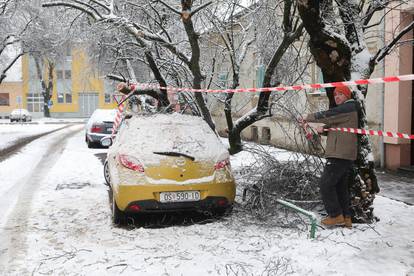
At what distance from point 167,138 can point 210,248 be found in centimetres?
182

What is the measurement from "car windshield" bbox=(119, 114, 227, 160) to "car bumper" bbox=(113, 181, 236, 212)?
0.45 metres

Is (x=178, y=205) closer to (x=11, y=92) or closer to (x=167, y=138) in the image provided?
(x=167, y=138)

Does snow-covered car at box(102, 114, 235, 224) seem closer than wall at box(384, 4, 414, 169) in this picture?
Yes

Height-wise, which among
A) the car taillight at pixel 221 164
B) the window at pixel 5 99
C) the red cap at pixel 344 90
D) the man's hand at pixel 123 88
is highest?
the window at pixel 5 99

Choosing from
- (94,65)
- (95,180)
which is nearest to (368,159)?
(95,180)

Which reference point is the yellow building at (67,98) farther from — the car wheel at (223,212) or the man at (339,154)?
the man at (339,154)

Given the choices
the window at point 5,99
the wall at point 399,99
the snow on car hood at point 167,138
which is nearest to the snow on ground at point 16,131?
the snow on car hood at point 167,138

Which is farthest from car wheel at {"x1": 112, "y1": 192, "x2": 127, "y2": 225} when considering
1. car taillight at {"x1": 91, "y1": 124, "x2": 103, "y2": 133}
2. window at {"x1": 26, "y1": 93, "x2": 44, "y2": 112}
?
window at {"x1": 26, "y1": 93, "x2": 44, "y2": 112}

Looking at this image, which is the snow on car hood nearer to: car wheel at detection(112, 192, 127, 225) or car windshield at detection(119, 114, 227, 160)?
car windshield at detection(119, 114, 227, 160)

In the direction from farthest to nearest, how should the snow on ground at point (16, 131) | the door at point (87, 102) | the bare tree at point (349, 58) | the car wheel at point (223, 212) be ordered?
the door at point (87, 102) < the snow on ground at point (16, 131) < the car wheel at point (223, 212) < the bare tree at point (349, 58)

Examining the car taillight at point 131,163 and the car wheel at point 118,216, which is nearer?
the car taillight at point 131,163

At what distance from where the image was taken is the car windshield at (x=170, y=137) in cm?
611

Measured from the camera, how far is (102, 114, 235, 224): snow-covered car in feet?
18.9

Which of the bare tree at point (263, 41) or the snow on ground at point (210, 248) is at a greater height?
the bare tree at point (263, 41)
